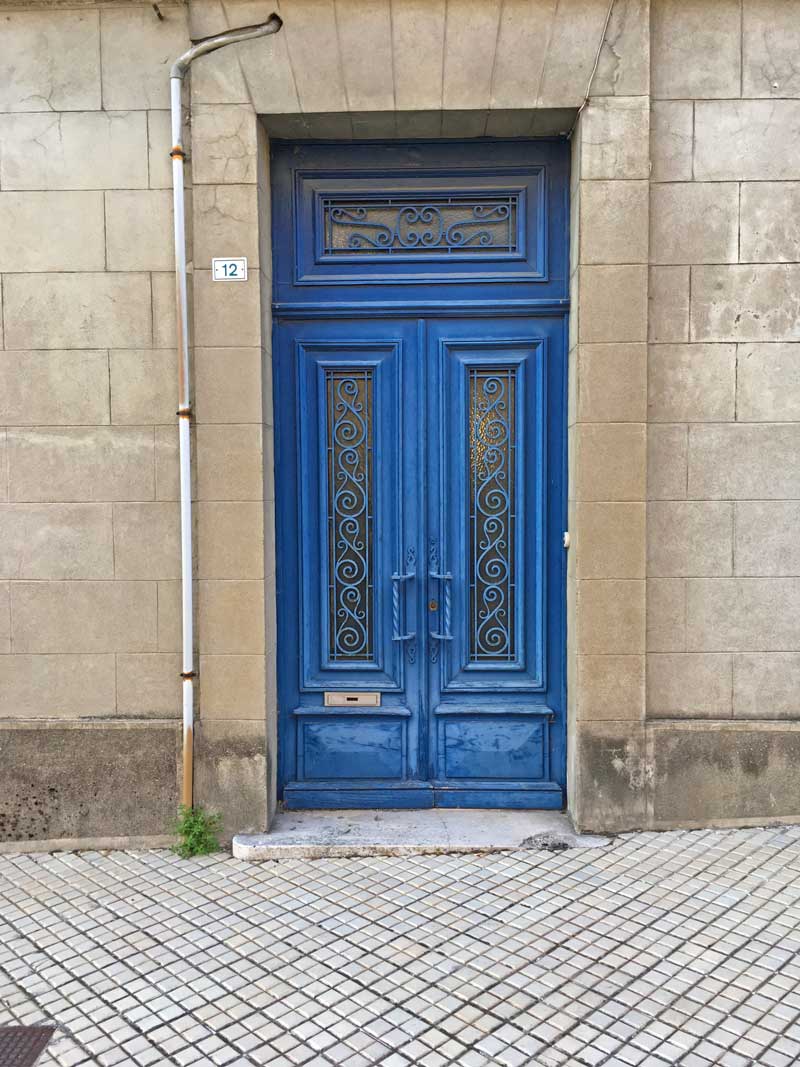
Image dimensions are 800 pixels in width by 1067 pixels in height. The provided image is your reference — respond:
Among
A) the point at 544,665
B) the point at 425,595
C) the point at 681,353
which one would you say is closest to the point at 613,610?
the point at 544,665

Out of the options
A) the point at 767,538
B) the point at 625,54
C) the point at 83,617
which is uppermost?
the point at 625,54

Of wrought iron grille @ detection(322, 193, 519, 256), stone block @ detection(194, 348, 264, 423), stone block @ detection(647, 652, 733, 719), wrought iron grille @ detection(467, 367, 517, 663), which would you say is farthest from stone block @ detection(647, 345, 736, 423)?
stone block @ detection(194, 348, 264, 423)

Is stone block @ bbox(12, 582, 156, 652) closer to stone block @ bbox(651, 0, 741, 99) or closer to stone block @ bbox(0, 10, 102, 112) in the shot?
stone block @ bbox(0, 10, 102, 112)

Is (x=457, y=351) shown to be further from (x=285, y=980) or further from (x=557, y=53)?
(x=285, y=980)

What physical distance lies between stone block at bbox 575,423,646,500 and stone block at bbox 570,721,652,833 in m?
1.23

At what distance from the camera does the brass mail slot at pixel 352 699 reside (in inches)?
184

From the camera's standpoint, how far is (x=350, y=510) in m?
4.66

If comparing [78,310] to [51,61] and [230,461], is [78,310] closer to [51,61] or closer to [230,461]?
[230,461]

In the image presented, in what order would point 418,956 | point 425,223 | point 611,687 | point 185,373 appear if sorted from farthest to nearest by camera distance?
point 425,223, point 611,687, point 185,373, point 418,956

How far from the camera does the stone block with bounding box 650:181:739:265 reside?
4.31 meters

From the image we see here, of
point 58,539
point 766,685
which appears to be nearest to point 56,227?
point 58,539

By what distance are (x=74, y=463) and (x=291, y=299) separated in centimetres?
148

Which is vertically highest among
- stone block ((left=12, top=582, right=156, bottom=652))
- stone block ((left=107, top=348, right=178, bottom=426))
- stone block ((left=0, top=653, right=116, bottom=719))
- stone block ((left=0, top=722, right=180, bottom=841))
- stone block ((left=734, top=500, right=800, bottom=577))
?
stone block ((left=107, top=348, right=178, bottom=426))

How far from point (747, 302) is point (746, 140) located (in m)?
0.83
